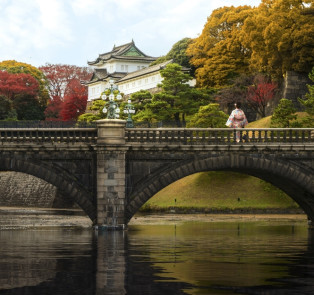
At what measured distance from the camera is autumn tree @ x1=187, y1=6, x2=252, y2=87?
85812 mm

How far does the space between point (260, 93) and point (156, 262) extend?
5584cm

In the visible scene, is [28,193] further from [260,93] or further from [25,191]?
[260,93]

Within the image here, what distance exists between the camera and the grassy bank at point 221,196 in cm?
6150

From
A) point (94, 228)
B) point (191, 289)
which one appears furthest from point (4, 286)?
point (94, 228)

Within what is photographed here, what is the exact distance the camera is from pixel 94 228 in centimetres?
3956

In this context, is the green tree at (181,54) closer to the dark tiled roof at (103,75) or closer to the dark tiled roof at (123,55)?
the dark tiled roof at (103,75)

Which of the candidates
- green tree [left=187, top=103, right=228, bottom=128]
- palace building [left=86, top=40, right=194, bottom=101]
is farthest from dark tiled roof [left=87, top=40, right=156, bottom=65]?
green tree [left=187, top=103, right=228, bottom=128]

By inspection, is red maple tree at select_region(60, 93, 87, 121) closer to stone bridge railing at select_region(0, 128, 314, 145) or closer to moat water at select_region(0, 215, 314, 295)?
stone bridge railing at select_region(0, 128, 314, 145)

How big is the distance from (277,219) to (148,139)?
1674cm

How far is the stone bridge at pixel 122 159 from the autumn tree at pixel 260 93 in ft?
123

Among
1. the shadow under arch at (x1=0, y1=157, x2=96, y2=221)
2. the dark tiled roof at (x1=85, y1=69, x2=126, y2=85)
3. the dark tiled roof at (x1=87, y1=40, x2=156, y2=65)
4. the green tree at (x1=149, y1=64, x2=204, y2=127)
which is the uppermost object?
the dark tiled roof at (x1=87, y1=40, x2=156, y2=65)

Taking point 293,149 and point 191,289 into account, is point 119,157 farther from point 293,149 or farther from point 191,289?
point 191,289

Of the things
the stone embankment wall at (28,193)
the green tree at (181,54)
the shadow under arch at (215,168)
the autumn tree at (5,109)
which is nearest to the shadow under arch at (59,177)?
the shadow under arch at (215,168)

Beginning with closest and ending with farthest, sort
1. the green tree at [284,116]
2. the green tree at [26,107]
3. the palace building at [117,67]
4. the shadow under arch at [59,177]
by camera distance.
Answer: the shadow under arch at [59,177], the green tree at [284,116], the green tree at [26,107], the palace building at [117,67]
